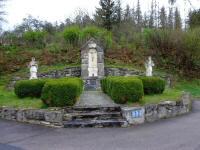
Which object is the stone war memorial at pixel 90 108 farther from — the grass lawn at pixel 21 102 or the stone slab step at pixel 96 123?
the grass lawn at pixel 21 102

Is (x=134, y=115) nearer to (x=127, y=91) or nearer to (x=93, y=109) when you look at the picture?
(x=127, y=91)

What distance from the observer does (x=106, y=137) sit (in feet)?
35.4

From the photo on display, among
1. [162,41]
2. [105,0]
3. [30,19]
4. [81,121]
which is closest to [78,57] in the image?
[162,41]

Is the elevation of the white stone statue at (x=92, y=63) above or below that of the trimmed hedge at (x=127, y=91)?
above

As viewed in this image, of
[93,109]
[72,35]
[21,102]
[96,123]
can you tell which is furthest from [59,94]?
[72,35]

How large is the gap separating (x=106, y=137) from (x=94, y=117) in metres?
2.19

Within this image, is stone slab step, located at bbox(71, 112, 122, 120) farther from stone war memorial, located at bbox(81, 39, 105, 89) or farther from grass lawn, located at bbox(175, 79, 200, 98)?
stone war memorial, located at bbox(81, 39, 105, 89)

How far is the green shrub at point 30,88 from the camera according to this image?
1547cm

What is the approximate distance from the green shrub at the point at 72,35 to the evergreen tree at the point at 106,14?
26.7 feet

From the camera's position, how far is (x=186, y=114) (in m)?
14.7

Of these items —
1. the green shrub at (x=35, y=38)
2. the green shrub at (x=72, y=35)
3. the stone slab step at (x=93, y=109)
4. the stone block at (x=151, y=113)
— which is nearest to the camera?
the stone block at (x=151, y=113)

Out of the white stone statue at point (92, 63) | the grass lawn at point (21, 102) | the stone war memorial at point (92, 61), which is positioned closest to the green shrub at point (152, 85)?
the grass lawn at point (21, 102)

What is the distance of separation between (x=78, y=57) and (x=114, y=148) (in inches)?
675

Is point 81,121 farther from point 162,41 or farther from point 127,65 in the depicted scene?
point 162,41
